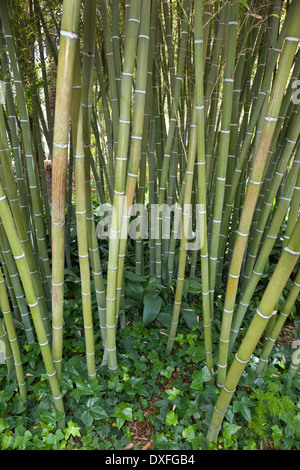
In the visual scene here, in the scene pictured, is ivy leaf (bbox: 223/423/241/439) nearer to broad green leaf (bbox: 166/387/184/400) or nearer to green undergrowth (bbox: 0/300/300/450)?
green undergrowth (bbox: 0/300/300/450)

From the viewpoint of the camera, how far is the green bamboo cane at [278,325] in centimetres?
122

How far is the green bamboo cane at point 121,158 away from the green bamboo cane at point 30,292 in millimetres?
233

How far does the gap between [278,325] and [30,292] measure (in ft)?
3.06

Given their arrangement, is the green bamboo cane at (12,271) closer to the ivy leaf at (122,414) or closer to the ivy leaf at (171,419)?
the ivy leaf at (122,414)

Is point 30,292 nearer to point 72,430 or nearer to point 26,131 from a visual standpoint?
point 72,430

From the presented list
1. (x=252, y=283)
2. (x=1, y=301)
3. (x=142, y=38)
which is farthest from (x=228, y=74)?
(x=1, y=301)

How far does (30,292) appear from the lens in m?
1.00

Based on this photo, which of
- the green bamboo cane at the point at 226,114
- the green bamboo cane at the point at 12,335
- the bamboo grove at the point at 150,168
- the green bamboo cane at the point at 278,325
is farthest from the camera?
the green bamboo cane at the point at 278,325

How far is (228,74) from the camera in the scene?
1.05 metres

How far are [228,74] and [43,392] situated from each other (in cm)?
133

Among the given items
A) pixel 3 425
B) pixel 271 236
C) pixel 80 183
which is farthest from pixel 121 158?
pixel 3 425

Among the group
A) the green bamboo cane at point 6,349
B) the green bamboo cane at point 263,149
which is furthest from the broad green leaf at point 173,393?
the green bamboo cane at point 6,349

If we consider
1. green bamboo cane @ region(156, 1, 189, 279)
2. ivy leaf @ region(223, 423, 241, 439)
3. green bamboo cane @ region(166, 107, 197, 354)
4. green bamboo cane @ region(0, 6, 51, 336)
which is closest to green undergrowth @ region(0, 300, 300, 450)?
ivy leaf @ region(223, 423, 241, 439)
